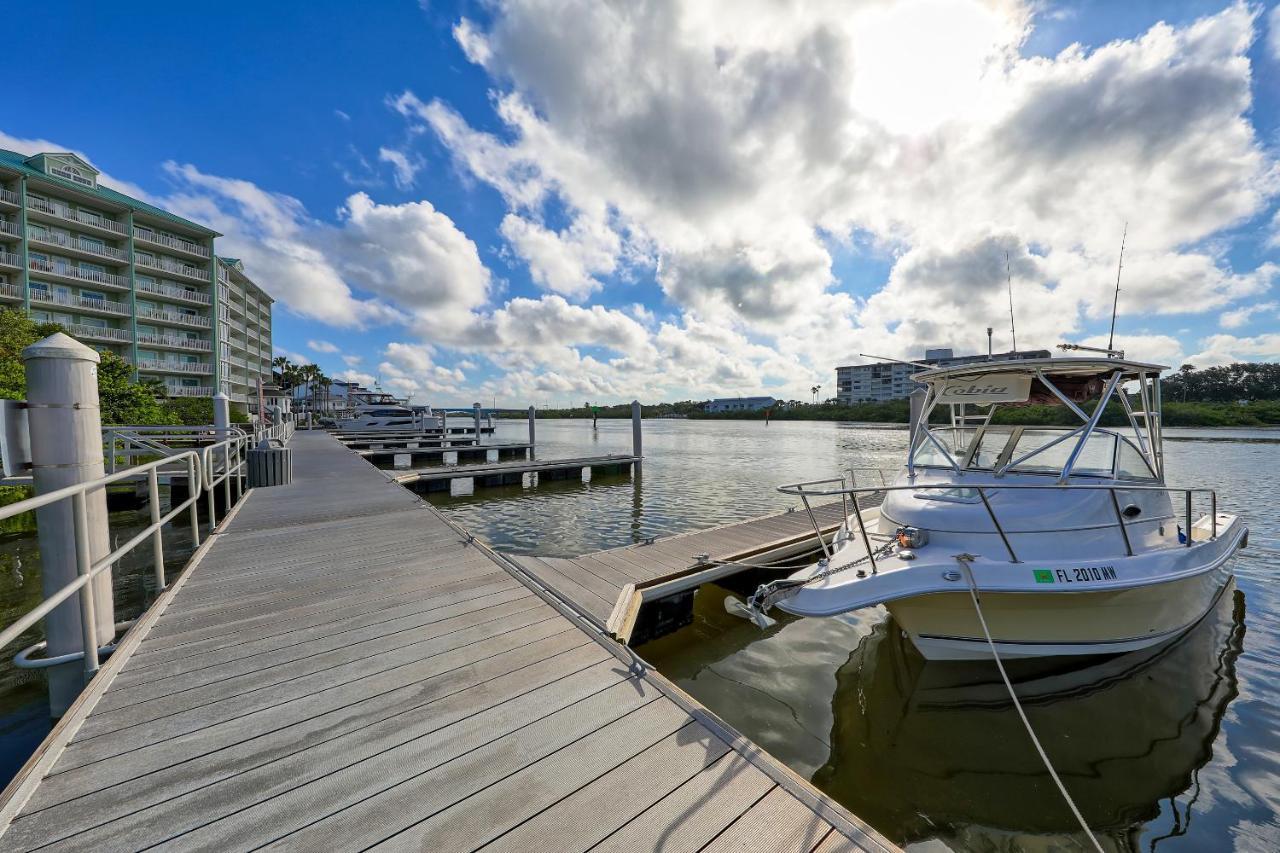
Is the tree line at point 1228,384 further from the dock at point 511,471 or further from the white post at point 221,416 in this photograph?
the white post at point 221,416

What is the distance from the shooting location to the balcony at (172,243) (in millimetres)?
36234

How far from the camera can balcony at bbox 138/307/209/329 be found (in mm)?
35812

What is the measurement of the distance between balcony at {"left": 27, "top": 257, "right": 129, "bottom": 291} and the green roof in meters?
5.19

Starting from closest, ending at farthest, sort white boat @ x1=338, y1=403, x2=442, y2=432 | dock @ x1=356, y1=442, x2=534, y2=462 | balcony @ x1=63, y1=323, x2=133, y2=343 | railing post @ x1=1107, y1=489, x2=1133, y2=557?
railing post @ x1=1107, y1=489, x2=1133, y2=557 → dock @ x1=356, y1=442, x2=534, y2=462 → balcony @ x1=63, y1=323, x2=133, y2=343 → white boat @ x1=338, y1=403, x2=442, y2=432

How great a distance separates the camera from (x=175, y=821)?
1.82 m

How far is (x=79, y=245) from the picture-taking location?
33.1m

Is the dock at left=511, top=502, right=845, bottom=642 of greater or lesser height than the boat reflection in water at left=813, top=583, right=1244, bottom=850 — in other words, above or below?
above

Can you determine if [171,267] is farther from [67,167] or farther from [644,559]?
[644,559]

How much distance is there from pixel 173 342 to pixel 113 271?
595 centimetres

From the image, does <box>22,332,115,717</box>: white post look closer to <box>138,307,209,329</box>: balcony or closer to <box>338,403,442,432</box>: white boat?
<box>338,403,442,432</box>: white boat

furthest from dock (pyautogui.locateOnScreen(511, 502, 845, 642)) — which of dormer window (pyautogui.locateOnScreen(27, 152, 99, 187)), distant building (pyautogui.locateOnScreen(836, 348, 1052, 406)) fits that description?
distant building (pyautogui.locateOnScreen(836, 348, 1052, 406))

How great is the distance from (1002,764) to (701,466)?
19218 millimetres

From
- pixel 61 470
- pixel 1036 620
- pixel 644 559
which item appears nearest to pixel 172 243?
pixel 61 470

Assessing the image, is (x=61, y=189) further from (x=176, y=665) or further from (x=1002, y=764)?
(x=1002, y=764)
